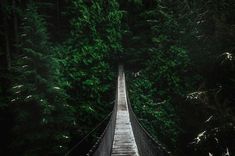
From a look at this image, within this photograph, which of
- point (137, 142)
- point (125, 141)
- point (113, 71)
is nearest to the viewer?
point (137, 142)

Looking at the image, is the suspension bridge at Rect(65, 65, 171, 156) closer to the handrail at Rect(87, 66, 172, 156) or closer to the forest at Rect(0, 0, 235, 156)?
the handrail at Rect(87, 66, 172, 156)

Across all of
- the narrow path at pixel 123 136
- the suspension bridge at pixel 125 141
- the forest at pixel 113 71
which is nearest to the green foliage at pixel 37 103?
the forest at pixel 113 71

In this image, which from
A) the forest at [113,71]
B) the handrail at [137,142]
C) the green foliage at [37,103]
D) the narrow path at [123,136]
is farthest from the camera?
the green foliage at [37,103]

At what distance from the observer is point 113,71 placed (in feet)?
83.4

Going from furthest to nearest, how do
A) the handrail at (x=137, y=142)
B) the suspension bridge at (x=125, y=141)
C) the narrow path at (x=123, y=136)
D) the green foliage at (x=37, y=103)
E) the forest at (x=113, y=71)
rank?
the green foliage at (x=37, y=103), the forest at (x=113, y=71), the narrow path at (x=123, y=136), the suspension bridge at (x=125, y=141), the handrail at (x=137, y=142)

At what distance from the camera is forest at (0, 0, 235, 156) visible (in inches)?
533

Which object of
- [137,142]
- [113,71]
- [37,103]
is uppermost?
[113,71]

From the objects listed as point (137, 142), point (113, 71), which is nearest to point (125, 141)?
point (137, 142)

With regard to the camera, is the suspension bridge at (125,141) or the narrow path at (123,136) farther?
the narrow path at (123,136)

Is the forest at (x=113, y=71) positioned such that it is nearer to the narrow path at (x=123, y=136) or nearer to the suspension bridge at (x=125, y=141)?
the suspension bridge at (x=125, y=141)

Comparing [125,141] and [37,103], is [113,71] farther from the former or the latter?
[125,141]

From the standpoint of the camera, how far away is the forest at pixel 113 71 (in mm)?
13531

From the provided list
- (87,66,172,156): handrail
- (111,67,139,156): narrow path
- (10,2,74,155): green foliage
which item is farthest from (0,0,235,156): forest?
(111,67,139,156): narrow path

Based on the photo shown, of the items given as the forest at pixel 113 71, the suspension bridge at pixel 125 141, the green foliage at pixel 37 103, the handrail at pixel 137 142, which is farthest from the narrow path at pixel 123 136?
the green foliage at pixel 37 103
